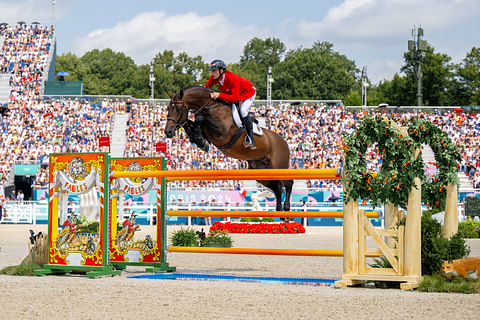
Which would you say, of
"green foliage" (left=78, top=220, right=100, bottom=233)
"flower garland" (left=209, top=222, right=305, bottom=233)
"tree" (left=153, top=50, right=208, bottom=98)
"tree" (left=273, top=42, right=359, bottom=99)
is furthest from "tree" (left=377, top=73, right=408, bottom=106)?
"green foliage" (left=78, top=220, right=100, bottom=233)

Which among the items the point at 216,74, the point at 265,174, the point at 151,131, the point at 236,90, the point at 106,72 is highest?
the point at 106,72

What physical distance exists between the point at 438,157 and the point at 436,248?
3.63ft

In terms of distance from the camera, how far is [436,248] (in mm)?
7727

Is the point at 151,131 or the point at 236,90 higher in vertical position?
the point at 151,131

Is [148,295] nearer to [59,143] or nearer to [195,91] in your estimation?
[195,91]

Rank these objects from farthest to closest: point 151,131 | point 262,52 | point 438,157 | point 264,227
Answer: point 262,52
point 151,131
point 264,227
point 438,157

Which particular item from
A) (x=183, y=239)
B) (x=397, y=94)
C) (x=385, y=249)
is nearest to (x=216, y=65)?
(x=385, y=249)

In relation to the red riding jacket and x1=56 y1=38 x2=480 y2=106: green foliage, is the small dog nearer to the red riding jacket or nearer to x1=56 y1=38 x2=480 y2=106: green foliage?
the red riding jacket

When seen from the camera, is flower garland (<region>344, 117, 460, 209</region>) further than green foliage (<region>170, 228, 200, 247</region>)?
No

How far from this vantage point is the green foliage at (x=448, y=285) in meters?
7.12

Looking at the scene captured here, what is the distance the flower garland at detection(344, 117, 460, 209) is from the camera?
7.63m

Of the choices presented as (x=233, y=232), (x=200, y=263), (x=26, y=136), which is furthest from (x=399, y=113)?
(x=200, y=263)

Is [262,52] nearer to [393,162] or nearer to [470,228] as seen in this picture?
[470,228]

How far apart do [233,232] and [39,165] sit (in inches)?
565
